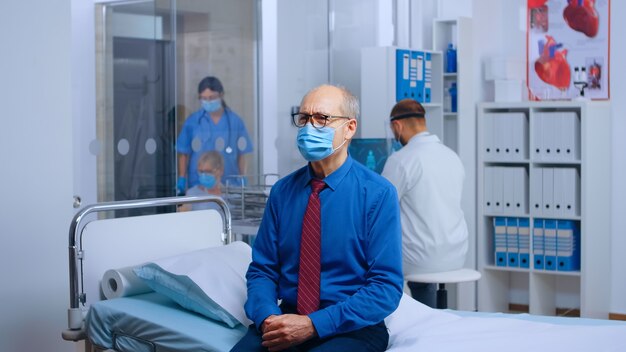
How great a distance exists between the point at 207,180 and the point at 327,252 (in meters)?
2.36

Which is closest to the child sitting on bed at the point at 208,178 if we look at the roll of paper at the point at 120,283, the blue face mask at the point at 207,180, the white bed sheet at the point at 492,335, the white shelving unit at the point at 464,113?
the blue face mask at the point at 207,180

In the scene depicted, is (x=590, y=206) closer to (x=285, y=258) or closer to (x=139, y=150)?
(x=139, y=150)

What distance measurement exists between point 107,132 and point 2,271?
1.22 m

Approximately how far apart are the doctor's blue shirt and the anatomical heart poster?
404 cm

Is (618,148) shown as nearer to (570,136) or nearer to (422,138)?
(570,136)

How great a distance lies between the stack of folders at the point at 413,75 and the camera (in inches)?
242

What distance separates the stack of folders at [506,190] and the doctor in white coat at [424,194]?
150cm

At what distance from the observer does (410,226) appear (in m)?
5.02

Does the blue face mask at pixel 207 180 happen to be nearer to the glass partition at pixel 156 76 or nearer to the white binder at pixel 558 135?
the glass partition at pixel 156 76

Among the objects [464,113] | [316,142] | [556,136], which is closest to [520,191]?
[556,136]

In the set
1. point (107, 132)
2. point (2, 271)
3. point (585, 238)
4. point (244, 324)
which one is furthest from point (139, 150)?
point (585, 238)

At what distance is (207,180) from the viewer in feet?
17.1

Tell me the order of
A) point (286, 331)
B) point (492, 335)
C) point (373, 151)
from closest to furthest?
point (286, 331), point (492, 335), point (373, 151)

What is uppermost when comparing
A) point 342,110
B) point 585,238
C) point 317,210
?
point 342,110
